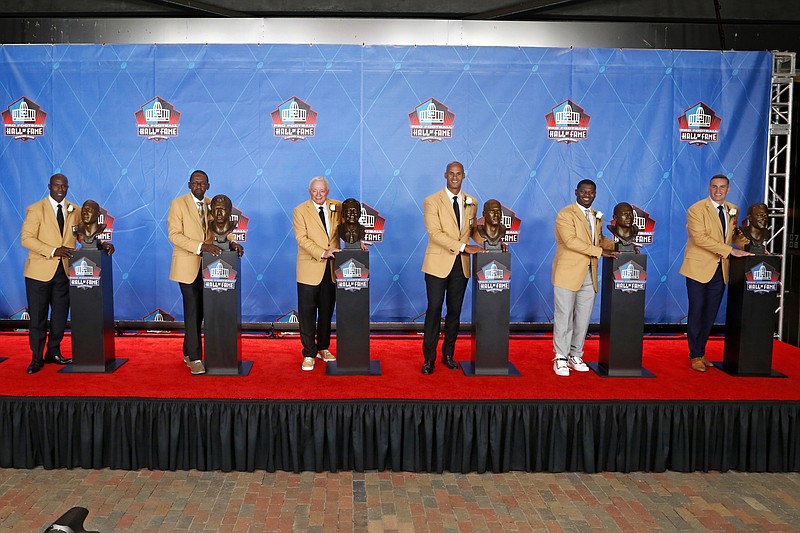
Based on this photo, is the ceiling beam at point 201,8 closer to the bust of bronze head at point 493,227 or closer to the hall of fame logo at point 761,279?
the bust of bronze head at point 493,227

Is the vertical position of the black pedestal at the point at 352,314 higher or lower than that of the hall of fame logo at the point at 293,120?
lower

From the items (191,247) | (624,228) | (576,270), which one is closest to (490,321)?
(576,270)

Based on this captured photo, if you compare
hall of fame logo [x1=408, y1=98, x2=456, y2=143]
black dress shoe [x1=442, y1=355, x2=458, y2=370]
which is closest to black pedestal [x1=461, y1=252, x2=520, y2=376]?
black dress shoe [x1=442, y1=355, x2=458, y2=370]

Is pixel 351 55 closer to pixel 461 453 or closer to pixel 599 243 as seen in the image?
pixel 599 243

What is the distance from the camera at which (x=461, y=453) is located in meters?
4.16

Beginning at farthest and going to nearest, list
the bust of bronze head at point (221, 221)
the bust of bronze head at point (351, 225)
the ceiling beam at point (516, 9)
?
the ceiling beam at point (516, 9)
the bust of bronze head at point (351, 225)
the bust of bronze head at point (221, 221)

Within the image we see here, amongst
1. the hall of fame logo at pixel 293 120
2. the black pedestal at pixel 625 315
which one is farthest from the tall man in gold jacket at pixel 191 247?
the black pedestal at pixel 625 315

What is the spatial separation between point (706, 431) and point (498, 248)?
75.0 inches

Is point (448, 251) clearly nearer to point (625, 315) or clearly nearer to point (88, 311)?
point (625, 315)

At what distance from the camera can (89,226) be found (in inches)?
193

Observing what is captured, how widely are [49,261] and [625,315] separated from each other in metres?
4.52

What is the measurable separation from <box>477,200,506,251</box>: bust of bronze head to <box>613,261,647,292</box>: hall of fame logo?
917 millimetres

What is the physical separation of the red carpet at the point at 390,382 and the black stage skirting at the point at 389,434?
10 cm

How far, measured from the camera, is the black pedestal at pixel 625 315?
488cm
